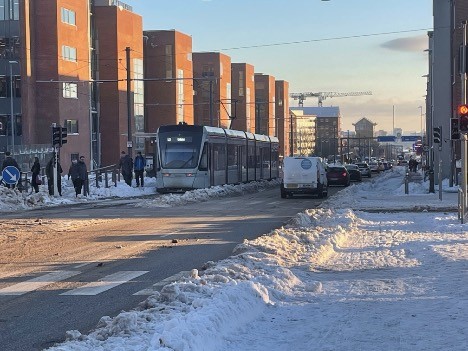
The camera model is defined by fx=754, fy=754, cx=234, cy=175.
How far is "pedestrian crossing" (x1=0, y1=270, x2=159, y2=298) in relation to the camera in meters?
10.2

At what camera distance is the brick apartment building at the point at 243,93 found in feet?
450

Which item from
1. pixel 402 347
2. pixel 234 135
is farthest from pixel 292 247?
pixel 234 135

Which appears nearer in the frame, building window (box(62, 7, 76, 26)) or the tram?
the tram

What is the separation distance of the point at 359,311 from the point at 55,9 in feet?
→ 203

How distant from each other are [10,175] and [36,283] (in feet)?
65.2

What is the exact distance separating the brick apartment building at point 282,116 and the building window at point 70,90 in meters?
82.4

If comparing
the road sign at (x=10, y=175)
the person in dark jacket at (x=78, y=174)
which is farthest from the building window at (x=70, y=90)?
the road sign at (x=10, y=175)

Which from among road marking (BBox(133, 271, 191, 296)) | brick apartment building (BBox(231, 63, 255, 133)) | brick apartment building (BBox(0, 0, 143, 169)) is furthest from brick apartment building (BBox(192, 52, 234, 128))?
road marking (BBox(133, 271, 191, 296))

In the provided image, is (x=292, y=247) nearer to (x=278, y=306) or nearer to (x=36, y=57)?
(x=278, y=306)

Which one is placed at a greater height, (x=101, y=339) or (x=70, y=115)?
(x=70, y=115)

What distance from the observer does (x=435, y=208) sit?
25.5 meters

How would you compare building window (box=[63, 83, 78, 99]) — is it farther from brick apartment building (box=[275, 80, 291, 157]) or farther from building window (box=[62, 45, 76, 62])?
brick apartment building (box=[275, 80, 291, 157])

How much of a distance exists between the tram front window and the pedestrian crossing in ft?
82.2

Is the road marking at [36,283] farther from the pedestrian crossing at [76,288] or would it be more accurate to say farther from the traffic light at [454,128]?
the traffic light at [454,128]
